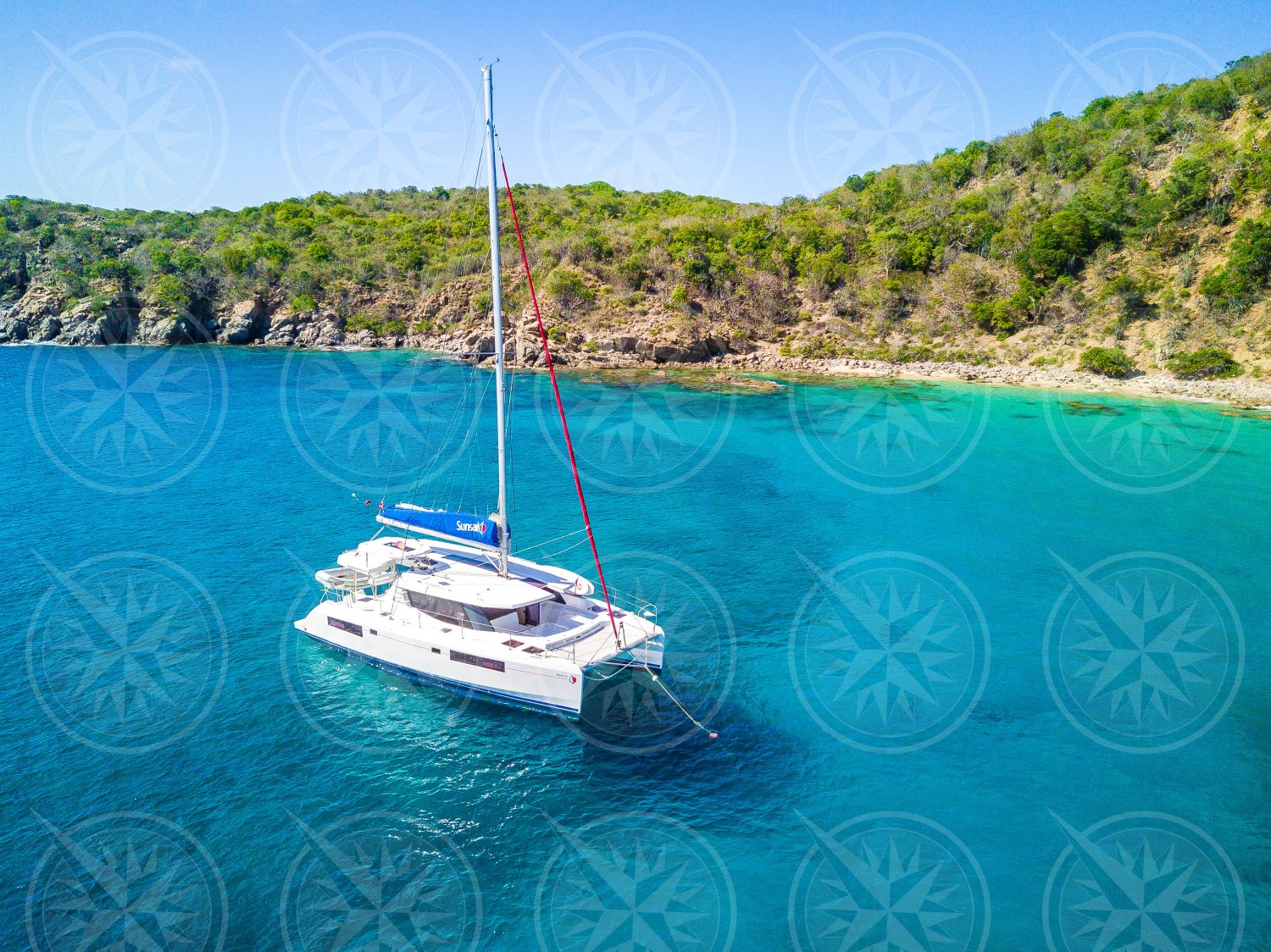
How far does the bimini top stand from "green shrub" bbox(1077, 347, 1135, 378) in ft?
220

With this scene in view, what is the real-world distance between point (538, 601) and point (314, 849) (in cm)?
802

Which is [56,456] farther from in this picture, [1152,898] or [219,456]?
[1152,898]

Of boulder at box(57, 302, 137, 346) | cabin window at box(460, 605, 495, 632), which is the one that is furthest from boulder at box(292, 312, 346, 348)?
cabin window at box(460, 605, 495, 632)

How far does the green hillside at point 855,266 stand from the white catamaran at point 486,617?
5914cm

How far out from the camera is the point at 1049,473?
43.4 m

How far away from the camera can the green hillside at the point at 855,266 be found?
71.6 metres

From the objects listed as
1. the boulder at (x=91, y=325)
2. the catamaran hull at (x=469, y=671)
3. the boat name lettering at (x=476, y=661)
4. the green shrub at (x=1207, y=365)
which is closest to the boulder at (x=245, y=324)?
the boulder at (x=91, y=325)

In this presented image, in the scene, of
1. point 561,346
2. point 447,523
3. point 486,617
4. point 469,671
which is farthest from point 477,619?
point 561,346

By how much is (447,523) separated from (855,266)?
256 ft

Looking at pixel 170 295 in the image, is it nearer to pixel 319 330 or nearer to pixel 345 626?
pixel 319 330

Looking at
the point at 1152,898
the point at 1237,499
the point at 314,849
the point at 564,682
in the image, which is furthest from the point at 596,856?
the point at 1237,499

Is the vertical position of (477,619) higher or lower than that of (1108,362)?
lower

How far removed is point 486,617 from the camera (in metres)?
20.8

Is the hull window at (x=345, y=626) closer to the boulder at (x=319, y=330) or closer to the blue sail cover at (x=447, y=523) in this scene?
the blue sail cover at (x=447, y=523)
